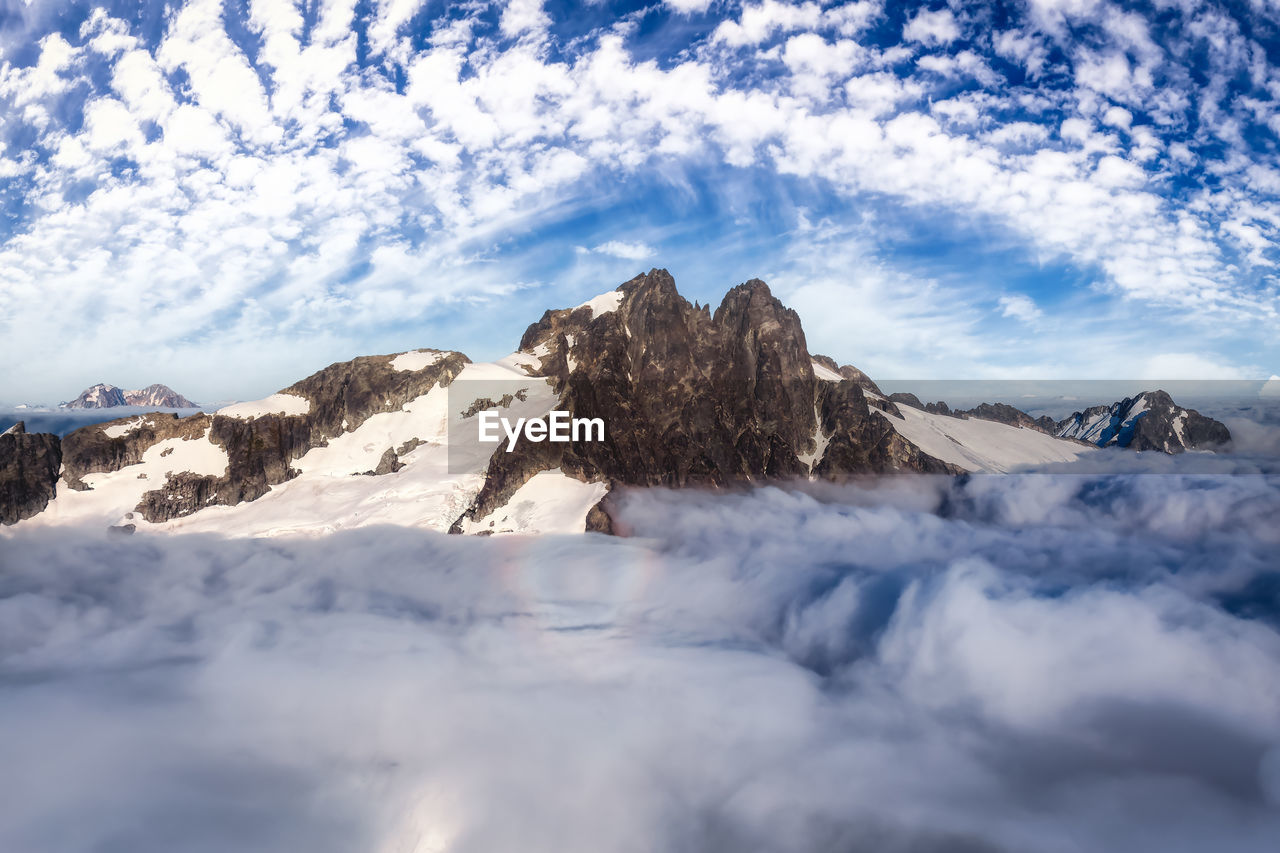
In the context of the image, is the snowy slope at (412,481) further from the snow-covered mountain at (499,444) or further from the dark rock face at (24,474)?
the dark rock face at (24,474)

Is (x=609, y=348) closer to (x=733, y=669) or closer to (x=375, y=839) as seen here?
(x=733, y=669)

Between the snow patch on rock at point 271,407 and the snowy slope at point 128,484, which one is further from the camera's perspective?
the snow patch on rock at point 271,407

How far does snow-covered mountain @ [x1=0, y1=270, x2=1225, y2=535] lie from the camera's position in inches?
6186

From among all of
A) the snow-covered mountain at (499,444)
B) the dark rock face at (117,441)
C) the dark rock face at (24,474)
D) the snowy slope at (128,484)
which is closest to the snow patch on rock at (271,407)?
the snow-covered mountain at (499,444)

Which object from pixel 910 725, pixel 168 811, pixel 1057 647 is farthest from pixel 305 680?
pixel 1057 647

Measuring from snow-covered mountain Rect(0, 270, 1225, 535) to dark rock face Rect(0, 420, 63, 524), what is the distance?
354mm

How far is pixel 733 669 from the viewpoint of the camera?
170875mm

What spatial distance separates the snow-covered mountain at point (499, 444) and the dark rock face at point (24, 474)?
1.16 ft

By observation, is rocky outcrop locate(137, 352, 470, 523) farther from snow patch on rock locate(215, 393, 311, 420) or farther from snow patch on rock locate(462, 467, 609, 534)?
snow patch on rock locate(462, 467, 609, 534)

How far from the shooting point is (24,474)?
152 meters

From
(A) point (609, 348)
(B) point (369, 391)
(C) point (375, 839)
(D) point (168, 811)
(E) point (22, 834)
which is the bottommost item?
(E) point (22, 834)

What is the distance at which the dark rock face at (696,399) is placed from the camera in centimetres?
17462

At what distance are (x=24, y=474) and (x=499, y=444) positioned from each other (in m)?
120

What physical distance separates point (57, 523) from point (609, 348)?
150826 mm
